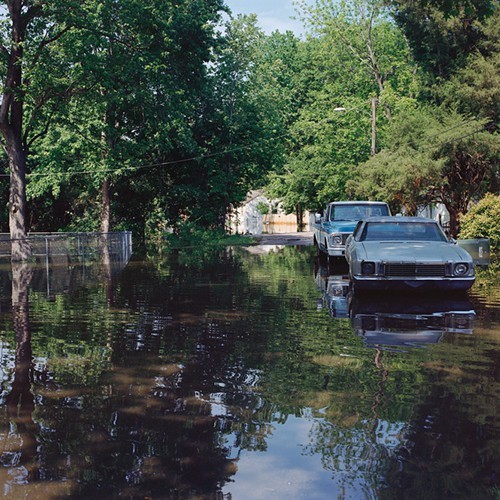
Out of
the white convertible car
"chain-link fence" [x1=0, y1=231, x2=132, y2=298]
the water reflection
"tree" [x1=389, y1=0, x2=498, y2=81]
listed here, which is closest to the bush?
"tree" [x1=389, y1=0, x2=498, y2=81]

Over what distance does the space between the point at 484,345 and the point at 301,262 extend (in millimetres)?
15841

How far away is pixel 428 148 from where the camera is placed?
→ 3070 cm

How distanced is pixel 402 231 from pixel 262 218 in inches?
3429

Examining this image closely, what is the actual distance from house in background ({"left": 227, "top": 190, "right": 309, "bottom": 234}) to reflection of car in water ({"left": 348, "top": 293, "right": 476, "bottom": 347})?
75681mm

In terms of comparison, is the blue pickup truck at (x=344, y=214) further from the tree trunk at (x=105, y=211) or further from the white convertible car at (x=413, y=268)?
the tree trunk at (x=105, y=211)

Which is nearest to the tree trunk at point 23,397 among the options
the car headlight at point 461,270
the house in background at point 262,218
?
the car headlight at point 461,270

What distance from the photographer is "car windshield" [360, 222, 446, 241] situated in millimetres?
13609

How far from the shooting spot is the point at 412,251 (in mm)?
12156

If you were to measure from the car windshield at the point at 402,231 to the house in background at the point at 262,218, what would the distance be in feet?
241

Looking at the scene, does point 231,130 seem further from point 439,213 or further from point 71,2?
point 71,2

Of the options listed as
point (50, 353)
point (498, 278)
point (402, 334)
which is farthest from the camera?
point (498, 278)

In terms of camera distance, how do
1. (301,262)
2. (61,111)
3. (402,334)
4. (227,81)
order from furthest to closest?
(227,81) → (61,111) → (301,262) → (402,334)

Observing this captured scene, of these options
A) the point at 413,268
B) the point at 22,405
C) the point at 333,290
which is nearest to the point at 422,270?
the point at 413,268

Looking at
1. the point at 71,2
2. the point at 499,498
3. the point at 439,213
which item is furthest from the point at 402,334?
the point at 439,213
